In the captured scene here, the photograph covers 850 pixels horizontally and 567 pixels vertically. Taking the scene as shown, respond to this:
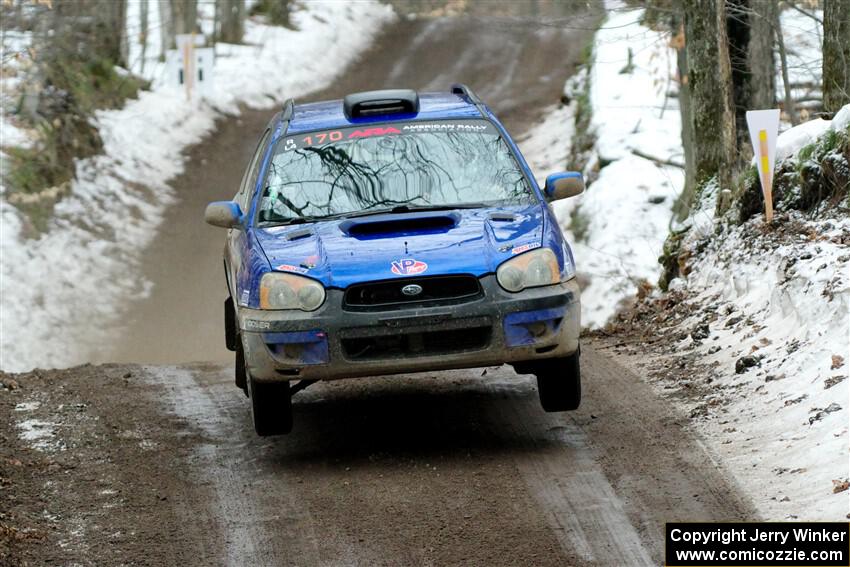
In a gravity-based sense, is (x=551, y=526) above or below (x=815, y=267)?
below

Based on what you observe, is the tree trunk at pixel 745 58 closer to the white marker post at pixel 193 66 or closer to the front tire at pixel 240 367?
the front tire at pixel 240 367

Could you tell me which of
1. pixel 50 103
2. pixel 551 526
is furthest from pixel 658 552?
pixel 50 103

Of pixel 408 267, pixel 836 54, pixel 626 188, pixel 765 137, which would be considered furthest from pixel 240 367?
pixel 626 188

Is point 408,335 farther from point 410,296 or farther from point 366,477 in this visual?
point 366,477

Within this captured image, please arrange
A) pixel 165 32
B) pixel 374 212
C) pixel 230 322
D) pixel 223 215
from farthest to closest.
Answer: pixel 165 32 → pixel 230 322 → pixel 223 215 → pixel 374 212

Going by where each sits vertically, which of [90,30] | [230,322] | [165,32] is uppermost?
[165,32]

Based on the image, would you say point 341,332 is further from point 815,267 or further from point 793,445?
point 815,267

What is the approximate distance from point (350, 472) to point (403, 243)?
131 centimetres

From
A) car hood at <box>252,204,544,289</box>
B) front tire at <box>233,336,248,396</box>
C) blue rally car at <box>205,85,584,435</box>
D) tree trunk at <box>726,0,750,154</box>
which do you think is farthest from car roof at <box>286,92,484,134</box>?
tree trunk at <box>726,0,750,154</box>

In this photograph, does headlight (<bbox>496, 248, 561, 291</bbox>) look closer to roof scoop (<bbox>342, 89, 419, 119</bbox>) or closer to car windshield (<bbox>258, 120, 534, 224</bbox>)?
car windshield (<bbox>258, 120, 534, 224</bbox>)

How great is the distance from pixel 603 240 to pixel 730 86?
5999 mm

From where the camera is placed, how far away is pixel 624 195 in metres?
18.5

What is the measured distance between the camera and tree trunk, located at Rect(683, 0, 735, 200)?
1201 cm

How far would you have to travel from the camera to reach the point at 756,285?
9391 millimetres
